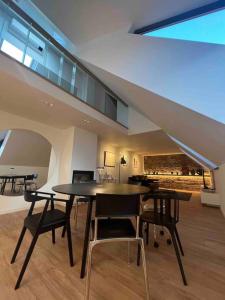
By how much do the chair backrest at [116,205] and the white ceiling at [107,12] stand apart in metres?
2.52

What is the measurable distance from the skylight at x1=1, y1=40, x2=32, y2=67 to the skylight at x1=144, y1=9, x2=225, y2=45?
2.36 meters

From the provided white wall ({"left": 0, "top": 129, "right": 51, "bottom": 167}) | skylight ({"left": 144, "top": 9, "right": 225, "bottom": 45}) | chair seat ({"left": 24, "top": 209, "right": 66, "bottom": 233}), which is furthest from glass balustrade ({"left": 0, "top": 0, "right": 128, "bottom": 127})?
white wall ({"left": 0, "top": 129, "right": 51, "bottom": 167})

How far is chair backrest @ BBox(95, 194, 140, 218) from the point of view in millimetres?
1323

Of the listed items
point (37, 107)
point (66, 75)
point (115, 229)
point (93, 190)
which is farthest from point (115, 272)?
point (66, 75)

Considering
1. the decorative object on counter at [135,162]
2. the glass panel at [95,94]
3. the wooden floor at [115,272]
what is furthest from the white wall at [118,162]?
the wooden floor at [115,272]

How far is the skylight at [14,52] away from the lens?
7.78 feet

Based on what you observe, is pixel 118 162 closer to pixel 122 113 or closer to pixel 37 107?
pixel 122 113

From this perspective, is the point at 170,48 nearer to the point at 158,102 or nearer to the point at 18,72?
the point at 158,102

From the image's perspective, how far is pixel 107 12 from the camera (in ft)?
6.83

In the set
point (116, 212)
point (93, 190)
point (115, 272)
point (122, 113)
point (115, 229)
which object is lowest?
point (115, 272)

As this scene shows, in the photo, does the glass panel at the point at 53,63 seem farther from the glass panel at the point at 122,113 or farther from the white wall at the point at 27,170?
the white wall at the point at 27,170

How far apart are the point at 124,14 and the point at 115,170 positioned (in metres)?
6.84

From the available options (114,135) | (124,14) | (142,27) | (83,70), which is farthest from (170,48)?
(114,135)

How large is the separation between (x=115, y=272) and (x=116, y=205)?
84 cm
